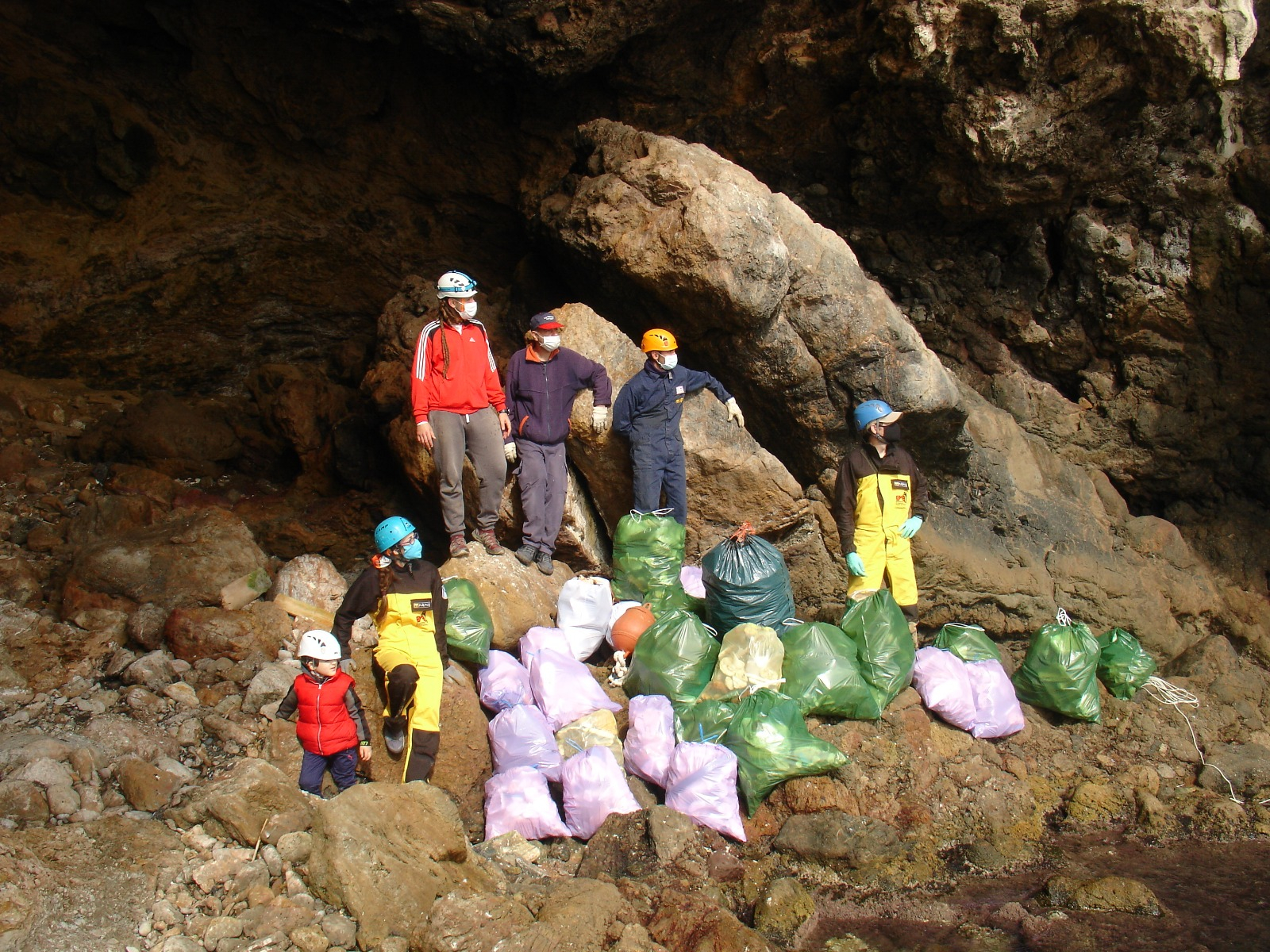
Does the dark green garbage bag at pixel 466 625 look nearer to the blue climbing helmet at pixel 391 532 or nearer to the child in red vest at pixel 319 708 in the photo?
the blue climbing helmet at pixel 391 532

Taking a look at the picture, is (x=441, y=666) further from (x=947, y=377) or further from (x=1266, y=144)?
(x=1266, y=144)

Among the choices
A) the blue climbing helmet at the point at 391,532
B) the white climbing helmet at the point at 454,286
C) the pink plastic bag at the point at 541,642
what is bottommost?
the pink plastic bag at the point at 541,642

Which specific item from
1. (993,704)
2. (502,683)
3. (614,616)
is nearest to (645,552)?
(614,616)

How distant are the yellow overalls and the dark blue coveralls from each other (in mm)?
1124

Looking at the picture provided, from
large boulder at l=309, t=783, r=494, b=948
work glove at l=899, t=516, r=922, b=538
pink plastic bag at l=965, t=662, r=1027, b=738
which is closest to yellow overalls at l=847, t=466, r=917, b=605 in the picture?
work glove at l=899, t=516, r=922, b=538

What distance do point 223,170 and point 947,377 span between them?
553 centimetres

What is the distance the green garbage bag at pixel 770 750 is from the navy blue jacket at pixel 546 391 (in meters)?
2.05

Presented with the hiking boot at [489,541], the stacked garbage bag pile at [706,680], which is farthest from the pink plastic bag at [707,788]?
the hiking boot at [489,541]

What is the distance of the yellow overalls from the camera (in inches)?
206

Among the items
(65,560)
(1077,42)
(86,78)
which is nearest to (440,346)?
(65,560)

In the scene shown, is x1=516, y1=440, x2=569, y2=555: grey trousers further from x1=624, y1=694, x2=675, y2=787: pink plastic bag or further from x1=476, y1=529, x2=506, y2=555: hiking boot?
x1=624, y1=694, x2=675, y2=787: pink plastic bag

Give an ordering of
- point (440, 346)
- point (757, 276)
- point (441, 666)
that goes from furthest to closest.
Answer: point (757, 276), point (440, 346), point (441, 666)

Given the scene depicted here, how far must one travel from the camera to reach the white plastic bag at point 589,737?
4.43 metres

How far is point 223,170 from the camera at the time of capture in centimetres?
680
